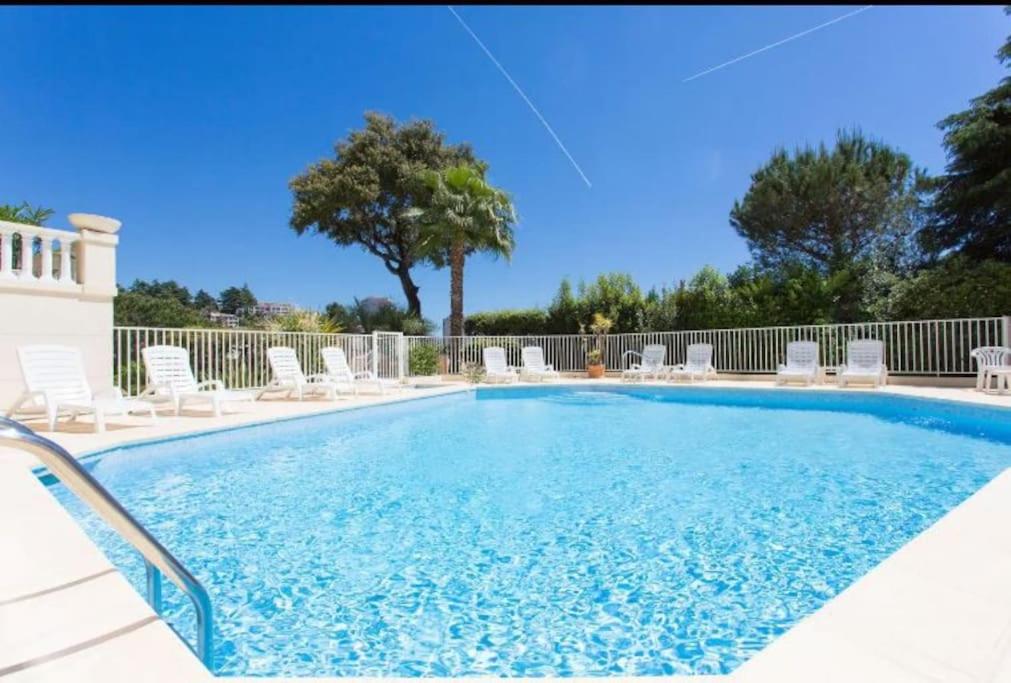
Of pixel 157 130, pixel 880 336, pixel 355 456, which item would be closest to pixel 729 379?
pixel 880 336

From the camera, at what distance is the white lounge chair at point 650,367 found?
13.3 m

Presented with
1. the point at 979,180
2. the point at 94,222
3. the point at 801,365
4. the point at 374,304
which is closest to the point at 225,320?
the point at 374,304

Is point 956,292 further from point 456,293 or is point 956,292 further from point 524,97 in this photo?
point 456,293

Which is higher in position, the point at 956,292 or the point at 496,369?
the point at 956,292

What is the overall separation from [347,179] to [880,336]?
58.9 feet

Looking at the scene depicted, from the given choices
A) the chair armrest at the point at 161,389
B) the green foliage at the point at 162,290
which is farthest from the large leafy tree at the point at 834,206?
the green foliage at the point at 162,290

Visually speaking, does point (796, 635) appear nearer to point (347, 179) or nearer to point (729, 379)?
point (729, 379)

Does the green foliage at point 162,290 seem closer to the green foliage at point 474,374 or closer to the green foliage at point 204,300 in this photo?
the green foliage at point 204,300

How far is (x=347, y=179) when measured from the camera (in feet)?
63.9

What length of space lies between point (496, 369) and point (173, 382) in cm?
837

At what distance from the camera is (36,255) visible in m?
7.04

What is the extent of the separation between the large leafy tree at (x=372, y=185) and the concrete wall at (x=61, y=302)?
12.5m

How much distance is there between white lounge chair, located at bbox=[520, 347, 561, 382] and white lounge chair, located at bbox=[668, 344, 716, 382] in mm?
3408

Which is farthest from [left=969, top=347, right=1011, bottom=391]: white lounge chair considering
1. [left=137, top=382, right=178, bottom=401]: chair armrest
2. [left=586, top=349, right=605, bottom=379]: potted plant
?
[left=137, top=382, right=178, bottom=401]: chair armrest
